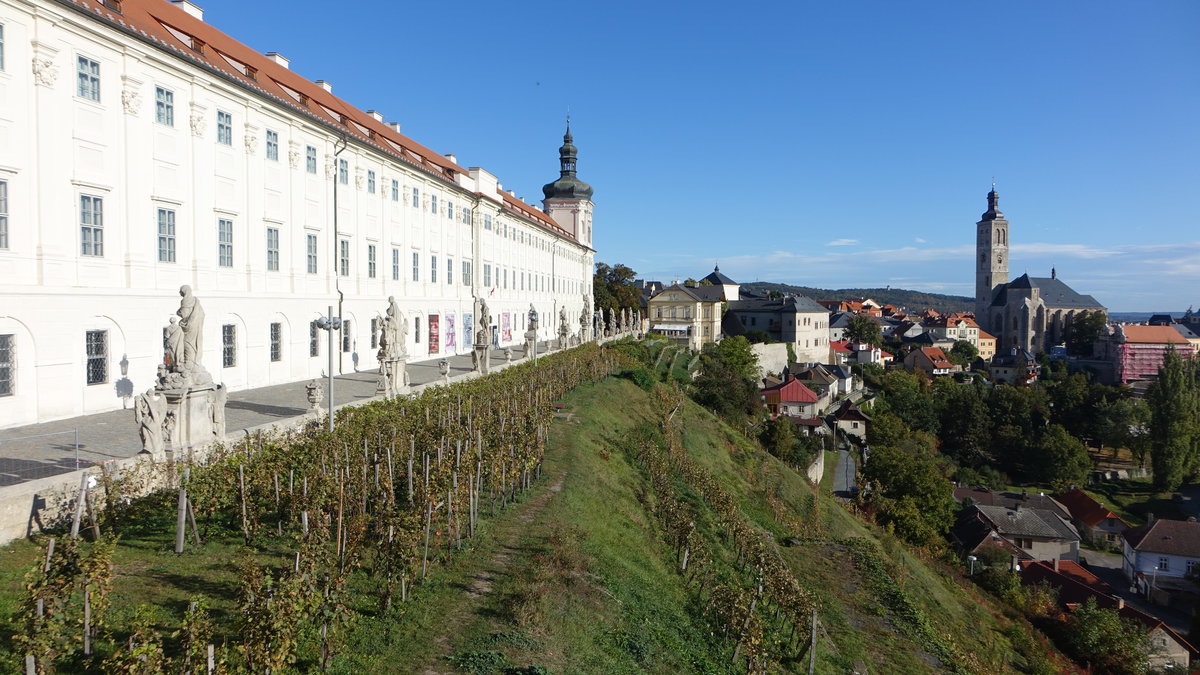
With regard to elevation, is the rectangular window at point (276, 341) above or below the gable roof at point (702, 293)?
below

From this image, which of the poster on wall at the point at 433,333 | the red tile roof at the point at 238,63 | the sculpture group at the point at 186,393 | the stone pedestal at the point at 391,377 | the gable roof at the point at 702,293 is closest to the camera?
the sculpture group at the point at 186,393

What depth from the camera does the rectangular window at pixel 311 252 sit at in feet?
94.1

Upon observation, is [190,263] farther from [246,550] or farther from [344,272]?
[246,550]

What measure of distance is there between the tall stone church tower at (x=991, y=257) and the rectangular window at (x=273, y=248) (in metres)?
178

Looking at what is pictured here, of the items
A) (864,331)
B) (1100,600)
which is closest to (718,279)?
(864,331)

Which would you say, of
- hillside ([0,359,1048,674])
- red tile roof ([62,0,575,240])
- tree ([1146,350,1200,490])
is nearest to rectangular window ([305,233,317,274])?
red tile roof ([62,0,575,240])

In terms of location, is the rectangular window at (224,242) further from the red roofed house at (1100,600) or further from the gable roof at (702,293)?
the gable roof at (702,293)

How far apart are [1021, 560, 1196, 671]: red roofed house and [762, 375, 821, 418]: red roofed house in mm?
27344

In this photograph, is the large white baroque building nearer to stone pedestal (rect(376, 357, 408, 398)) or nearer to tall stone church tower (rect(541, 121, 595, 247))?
stone pedestal (rect(376, 357, 408, 398))

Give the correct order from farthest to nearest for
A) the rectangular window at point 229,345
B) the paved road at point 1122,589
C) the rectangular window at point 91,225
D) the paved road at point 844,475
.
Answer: the paved road at point 844,475, the paved road at point 1122,589, the rectangular window at point 229,345, the rectangular window at point 91,225

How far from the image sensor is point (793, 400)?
73750 mm

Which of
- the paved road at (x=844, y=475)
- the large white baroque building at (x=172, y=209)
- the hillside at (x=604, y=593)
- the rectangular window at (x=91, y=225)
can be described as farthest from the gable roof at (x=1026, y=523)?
the rectangular window at (x=91, y=225)

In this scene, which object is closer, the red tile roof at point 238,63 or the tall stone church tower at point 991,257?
the red tile roof at point 238,63

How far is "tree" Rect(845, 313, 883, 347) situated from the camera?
12812cm
